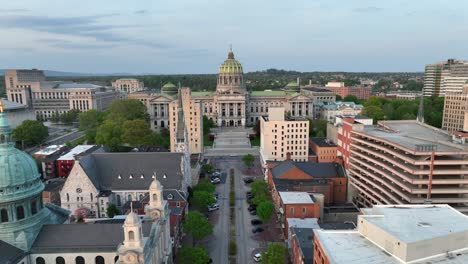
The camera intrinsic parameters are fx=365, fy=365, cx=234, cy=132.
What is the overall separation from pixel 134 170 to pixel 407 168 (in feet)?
183

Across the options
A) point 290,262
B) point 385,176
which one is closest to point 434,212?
point 385,176

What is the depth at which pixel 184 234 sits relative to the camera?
74.2 metres

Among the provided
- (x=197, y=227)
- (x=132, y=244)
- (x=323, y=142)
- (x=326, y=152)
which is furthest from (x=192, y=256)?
(x=323, y=142)

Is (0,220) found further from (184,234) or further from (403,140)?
(403,140)

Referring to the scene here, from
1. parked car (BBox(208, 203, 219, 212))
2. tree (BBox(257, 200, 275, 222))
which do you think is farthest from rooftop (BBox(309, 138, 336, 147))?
tree (BBox(257, 200, 275, 222))

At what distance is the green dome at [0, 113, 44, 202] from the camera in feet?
156

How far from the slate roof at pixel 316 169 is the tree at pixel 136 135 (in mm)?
57568

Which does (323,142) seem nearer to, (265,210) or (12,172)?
(265,210)

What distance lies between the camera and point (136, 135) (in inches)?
5231

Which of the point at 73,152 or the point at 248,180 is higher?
the point at 73,152

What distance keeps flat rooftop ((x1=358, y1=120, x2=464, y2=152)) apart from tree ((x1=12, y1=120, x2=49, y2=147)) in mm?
127404

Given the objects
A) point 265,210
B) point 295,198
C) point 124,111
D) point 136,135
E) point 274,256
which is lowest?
point 274,256

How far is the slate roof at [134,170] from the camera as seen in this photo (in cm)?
8025

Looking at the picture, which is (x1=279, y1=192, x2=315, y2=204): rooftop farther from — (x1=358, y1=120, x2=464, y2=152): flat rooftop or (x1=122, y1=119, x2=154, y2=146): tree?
(x1=122, y1=119, x2=154, y2=146): tree
